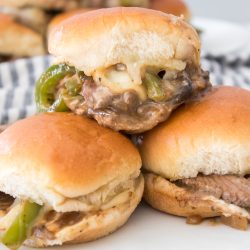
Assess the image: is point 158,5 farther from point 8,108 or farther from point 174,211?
point 174,211

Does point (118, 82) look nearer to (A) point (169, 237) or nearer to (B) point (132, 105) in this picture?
(B) point (132, 105)

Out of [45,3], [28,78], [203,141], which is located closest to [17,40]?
[45,3]

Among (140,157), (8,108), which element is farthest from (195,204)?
(8,108)

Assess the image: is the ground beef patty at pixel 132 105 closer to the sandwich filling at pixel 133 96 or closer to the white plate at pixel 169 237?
the sandwich filling at pixel 133 96

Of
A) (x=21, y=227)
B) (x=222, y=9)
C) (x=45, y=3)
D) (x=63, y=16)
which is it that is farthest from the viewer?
(x=222, y=9)

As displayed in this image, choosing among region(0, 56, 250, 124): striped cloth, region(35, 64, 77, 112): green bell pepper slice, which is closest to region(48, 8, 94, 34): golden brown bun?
region(0, 56, 250, 124): striped cloth

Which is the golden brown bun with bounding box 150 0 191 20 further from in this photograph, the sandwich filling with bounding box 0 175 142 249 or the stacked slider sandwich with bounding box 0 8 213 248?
the sandwich filling with bounding box 0 175 142 249

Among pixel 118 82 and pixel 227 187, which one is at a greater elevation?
pixel 118 82

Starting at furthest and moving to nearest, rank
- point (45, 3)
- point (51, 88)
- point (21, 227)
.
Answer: point (45, 3) < point (51, 88) < point (21, 227)
